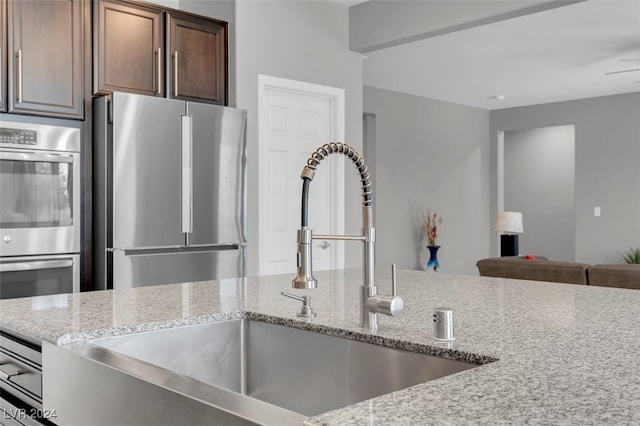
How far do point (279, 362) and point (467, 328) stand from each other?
45 centimetres

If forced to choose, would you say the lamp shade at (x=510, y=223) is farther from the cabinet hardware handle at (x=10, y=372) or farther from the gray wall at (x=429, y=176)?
the cabinet hardware handle at (x=10, y=372)

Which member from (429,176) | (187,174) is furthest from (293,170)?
(429,176)

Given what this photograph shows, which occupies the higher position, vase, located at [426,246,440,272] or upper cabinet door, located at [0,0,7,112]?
upper cabinet door, located at [0,0,7,112]

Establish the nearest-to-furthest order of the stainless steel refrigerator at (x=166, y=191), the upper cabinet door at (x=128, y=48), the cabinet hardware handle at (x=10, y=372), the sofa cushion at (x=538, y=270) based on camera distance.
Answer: the cabinet hardware handle at (x=10, y=372), the stainless steel refrigerator at (x=166, y=191), the upper cabinet door at (x=128, y=48), the sofa cushion at (x=538, y=270)

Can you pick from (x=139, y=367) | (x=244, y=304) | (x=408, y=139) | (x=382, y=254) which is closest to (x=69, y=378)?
(x=139, y=367)

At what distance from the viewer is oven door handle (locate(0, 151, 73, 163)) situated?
3068 mm

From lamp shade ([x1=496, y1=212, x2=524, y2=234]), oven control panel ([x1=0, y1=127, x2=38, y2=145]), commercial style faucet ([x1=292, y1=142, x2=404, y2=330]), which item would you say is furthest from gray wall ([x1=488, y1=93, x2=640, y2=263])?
commercial style faucet ([x1=292, y1=142, x2=404, y2=330])

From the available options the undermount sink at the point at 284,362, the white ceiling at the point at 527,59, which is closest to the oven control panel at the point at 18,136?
the undermount sink at the point at 284,362

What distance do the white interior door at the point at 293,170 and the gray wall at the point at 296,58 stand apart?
7 centimetres

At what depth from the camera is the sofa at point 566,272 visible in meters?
3.78

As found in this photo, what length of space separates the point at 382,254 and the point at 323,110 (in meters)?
3.14

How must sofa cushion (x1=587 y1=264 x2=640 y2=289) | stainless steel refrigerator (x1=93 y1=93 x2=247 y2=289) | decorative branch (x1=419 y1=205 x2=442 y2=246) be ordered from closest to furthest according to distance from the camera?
stainless steel refrigerator (x1=93 y1=93 x2=247 y2=289) → sofa cushion (x1=587 y1=264 x2=640 y2=289) → decorative branch (x1=419 y1=205 x2=442 y2=246)

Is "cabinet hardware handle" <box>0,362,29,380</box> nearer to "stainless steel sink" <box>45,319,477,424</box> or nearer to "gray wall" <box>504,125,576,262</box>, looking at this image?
"stainless steel sink" <box>45,319,477,424</box>

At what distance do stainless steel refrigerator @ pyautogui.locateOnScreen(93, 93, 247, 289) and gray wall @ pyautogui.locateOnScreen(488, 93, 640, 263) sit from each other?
5.63 m
